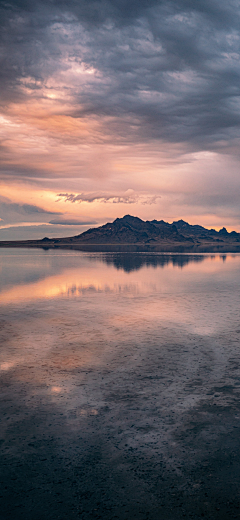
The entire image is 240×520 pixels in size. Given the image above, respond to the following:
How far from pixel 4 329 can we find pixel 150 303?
16088 mm

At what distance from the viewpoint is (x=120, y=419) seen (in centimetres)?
1419

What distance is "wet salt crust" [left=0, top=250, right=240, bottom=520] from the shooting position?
33.2 feet

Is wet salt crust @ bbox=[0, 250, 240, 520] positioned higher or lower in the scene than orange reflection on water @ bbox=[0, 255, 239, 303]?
lower

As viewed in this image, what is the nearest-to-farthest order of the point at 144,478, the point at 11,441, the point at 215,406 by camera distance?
the point at 144,478 < the point at 11,441 < the point at 215,406

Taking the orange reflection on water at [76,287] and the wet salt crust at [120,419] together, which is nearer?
the wet salt crust at [120,419]

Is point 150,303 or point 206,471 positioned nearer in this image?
point 206,471

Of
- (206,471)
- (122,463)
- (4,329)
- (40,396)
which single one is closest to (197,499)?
(206,471)

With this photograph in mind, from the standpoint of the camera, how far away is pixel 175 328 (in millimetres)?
28438

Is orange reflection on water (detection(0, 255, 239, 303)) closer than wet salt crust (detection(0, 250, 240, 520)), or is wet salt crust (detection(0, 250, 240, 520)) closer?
wet salt crust (detection(0, 250, 240, 520))

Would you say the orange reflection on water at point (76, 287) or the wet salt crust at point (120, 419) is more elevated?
the orange reflection on water at point (76, 287)

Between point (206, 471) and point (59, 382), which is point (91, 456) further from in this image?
point (59, 382)

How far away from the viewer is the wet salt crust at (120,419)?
10117 mm

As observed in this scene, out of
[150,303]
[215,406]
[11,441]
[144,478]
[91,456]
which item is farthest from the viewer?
[150,303]

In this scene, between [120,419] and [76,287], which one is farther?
[76,287]
